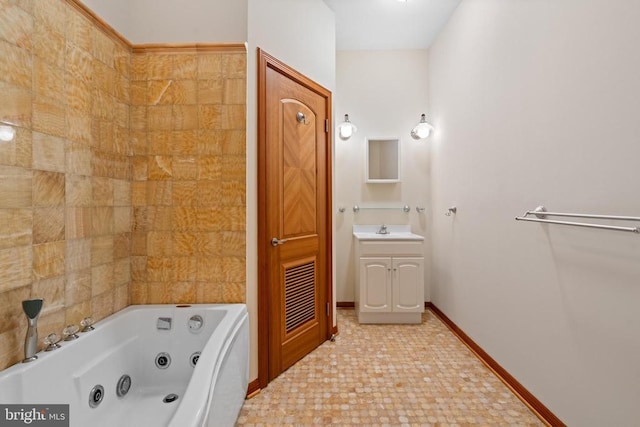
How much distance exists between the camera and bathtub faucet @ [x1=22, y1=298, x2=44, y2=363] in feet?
3.79

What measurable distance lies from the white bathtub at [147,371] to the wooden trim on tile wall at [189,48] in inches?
59.6

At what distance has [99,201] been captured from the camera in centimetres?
164

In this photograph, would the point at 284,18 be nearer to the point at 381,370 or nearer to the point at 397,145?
the point at 397,145

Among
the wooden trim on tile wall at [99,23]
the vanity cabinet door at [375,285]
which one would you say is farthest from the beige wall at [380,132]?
the wooden trim on tile wall at [99,23]

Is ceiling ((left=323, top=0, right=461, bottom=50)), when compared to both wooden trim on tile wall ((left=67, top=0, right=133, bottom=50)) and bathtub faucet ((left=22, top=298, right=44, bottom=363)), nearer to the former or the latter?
wooden trim on tile wall ((left=67, top=0, right=133, bottom=50))

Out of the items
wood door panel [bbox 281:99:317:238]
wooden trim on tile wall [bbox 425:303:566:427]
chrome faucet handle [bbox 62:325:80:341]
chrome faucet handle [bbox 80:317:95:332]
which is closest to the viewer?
chrome faucet handle [bbox 62:325:80:341]

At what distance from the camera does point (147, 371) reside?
167cm

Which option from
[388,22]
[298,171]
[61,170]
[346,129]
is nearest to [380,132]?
[346,129]

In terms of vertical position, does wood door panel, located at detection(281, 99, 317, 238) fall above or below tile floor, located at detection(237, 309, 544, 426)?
above

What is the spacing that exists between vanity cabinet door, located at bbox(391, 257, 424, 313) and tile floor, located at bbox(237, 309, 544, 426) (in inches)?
14.7

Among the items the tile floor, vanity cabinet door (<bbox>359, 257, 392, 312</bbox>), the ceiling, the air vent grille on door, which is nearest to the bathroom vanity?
vanity cabinet door (<bbox>359, 257, 392, 312</bbox>)

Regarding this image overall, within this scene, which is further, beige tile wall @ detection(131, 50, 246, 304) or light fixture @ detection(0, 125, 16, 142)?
beige tile wall @ detection(131, 50, 246, 304)

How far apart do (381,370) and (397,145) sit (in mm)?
2237

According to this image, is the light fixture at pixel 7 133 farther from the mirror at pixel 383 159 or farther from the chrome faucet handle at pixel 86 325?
the mirror at pixel 383 159
